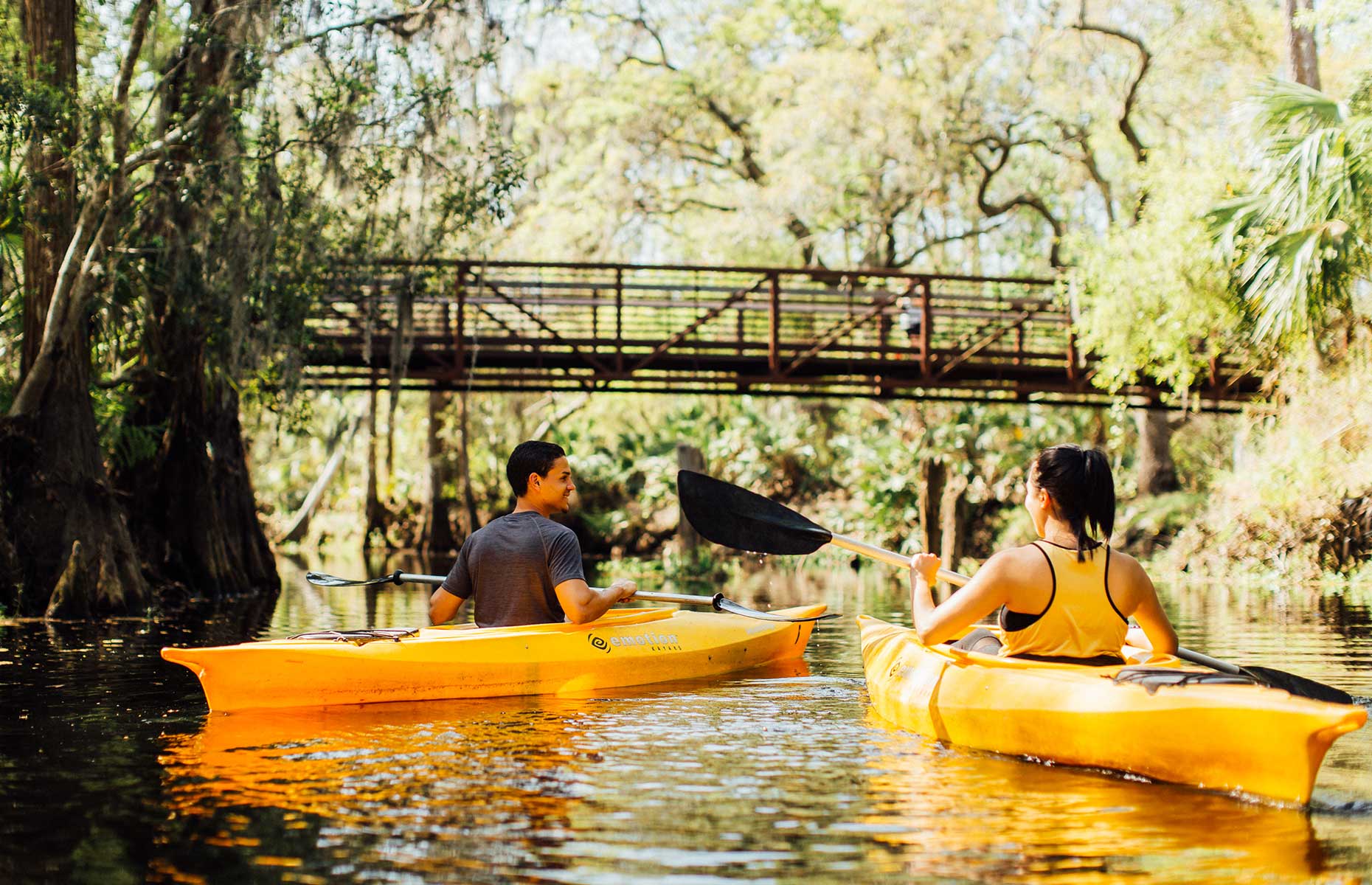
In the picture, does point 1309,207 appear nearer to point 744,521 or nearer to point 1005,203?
point 744,521

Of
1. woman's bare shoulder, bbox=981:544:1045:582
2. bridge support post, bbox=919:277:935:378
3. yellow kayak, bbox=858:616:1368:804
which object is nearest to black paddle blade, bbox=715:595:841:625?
yellow kayak, bbox=858:616:1368:804

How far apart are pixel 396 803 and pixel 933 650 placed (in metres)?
2.47

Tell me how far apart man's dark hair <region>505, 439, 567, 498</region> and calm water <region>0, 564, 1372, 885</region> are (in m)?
1.05

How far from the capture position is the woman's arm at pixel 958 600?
198 inches

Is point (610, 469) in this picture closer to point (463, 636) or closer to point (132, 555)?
point (132, 555)

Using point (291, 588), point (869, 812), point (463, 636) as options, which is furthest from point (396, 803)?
point (291, 588)

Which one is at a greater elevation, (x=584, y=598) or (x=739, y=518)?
(x=739, y=518)

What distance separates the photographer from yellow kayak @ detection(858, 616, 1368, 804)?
4.31 metres

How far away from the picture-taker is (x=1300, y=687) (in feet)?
15.2

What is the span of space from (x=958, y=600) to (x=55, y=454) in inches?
336

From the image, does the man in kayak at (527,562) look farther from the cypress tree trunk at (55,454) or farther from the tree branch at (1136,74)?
the tree branch at (1136,74)

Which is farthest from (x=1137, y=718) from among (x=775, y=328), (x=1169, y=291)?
(x=1169, y=291)

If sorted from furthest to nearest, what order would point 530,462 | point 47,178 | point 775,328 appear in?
point 775,328 < point 47,178 < point 530,462

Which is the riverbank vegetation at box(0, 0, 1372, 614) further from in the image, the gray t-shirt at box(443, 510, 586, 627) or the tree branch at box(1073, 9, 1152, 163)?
the gray t-shirt at box(443, 510, 586, 627)
